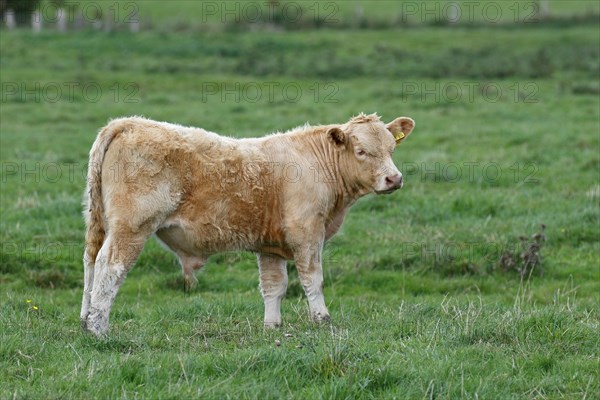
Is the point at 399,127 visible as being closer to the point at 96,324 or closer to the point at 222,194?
the point at 222,194

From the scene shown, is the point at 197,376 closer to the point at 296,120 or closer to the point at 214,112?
the point at 296,120

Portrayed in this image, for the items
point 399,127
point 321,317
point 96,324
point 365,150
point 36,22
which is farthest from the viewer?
point 36,22

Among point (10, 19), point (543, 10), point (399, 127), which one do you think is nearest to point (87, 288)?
point (399, 127)

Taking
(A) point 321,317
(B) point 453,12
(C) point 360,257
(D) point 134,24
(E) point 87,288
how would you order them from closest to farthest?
(E) point 87,288 → (A) point 321,317 → (C) point 360,257 → (D) point 134,24 → (B) point 453,12

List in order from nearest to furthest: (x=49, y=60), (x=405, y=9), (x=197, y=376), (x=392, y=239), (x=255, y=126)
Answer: (x=197, y=376), (x=392, y=239), (x=255, y=126), (x=49, y=60), (x=405, y=9)

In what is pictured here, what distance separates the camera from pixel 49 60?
3228 cm

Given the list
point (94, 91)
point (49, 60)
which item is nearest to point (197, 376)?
point (94, 91)

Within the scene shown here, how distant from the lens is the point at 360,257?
465 inches

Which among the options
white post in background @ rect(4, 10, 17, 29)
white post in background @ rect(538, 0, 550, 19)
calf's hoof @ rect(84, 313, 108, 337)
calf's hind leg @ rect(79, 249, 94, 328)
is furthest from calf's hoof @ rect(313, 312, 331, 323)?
white post in background @ rect(538, 0, 550, 19)

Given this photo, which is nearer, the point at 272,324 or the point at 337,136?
the point at 272,324

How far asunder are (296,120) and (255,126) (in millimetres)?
1084

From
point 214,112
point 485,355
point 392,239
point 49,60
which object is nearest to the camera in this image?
point 485,355

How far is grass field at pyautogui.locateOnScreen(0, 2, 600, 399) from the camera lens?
20.0ft

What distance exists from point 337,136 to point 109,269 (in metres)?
2.38
